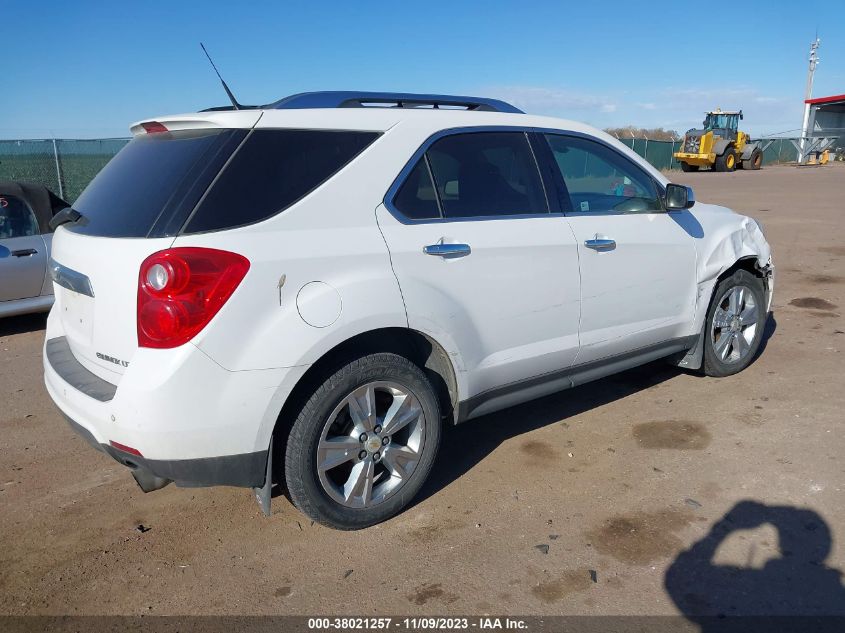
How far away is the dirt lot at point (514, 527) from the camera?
2.78 metres

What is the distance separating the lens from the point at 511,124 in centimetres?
377

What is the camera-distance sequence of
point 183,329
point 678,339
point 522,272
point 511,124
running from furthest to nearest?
1. point 678,339
2. point 511,124
3. point 522,272
4. point 183,329

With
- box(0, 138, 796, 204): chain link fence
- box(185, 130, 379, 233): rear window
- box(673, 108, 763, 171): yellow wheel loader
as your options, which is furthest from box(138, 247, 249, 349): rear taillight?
box(673, 108, 763, 171): yellow wheel loader

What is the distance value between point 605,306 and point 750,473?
Result: 1.16 metres

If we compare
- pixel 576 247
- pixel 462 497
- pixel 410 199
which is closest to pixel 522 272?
pixel 576 247

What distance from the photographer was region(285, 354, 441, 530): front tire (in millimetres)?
2949

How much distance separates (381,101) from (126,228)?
4.37 ft

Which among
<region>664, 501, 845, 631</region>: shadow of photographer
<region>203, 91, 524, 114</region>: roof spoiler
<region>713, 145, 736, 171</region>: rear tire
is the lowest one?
<region>664, 501, 845, 631</region>: shadow of photographer

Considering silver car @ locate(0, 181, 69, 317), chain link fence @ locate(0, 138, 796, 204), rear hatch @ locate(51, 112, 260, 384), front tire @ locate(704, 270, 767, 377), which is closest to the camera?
rear hatch @ locate(51, 112, 260, 384)

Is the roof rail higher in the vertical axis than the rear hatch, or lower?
higher

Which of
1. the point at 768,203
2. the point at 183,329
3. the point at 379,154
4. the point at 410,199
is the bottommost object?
the point at 768,203

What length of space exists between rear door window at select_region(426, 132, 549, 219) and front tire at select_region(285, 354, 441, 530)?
86cm

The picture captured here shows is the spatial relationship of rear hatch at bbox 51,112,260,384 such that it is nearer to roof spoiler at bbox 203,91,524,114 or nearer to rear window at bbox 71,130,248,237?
rear window at bbox 71,130,248,237

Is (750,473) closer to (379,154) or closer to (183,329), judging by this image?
(379,154)
